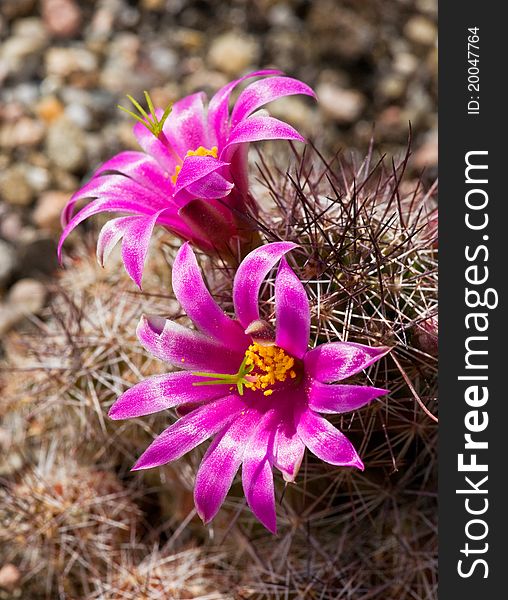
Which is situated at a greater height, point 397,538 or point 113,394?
point 113,394

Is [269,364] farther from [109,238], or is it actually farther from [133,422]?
[133,422]

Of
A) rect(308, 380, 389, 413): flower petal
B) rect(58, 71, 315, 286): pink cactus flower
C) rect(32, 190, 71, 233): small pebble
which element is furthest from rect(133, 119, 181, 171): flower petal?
rect(32, 190, 71, 233): small pebble

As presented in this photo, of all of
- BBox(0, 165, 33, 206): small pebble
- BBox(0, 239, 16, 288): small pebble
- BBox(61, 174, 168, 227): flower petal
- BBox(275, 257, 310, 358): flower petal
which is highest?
BBox(0, 165, 33, 206): small pebble

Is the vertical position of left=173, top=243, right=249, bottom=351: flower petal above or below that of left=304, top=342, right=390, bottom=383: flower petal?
above

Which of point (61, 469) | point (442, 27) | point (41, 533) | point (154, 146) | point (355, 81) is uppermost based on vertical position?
point (355, 81)

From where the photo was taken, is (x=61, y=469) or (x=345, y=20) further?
(x=345, y=20)

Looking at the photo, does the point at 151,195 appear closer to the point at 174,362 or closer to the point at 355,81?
the point at 174,362

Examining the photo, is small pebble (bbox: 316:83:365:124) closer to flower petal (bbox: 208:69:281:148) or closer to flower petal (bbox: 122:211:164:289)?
flower petal (bbox: 208:69:281:148)

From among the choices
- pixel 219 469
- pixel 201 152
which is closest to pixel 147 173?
pixel 201 152

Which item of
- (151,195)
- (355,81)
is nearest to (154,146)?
(151,195)
